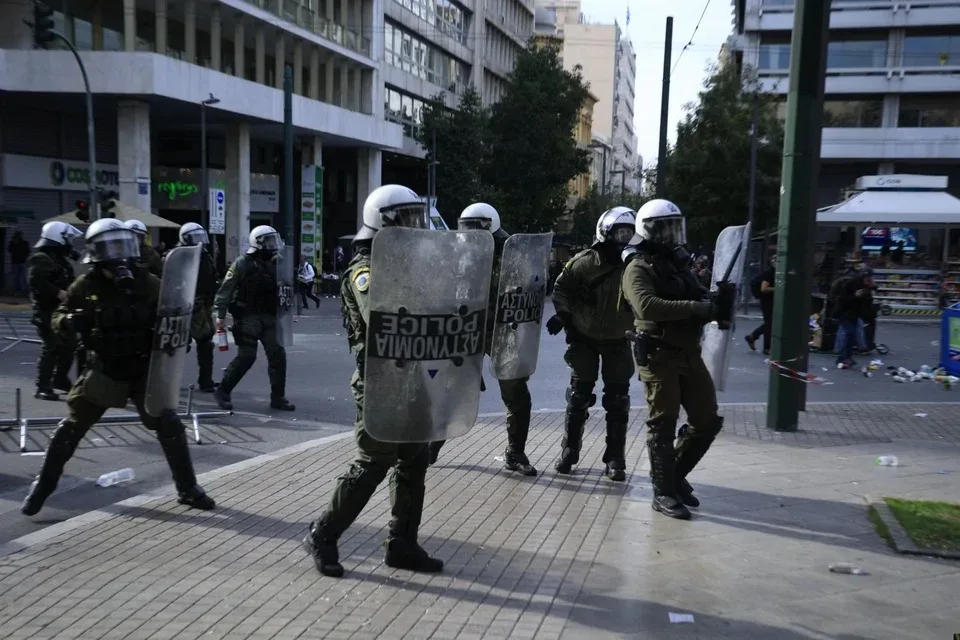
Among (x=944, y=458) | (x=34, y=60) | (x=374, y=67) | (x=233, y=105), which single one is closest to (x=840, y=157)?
(x=374, y=67)

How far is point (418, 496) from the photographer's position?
15.9 feet

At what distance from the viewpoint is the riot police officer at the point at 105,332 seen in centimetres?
560

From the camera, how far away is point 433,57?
4928 cm

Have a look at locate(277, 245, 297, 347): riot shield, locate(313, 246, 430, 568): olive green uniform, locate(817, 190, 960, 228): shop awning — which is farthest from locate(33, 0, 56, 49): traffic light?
locate(817, 190, 960, 228): shop awning

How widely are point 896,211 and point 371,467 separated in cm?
2555

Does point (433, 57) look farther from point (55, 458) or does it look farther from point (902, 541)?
point (902, 541)

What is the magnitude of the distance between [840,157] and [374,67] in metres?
21.9

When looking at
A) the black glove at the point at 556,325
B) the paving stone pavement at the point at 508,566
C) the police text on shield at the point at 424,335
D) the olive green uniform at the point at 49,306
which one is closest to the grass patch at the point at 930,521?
the paving stone pavement at the point at 508,566

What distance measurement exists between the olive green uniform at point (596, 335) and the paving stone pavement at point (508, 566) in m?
0.50

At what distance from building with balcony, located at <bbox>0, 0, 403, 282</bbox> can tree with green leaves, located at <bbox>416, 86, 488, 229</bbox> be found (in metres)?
2.69

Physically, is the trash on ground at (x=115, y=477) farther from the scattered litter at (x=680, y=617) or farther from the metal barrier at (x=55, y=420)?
the scattered litter at (x=680, y=617)

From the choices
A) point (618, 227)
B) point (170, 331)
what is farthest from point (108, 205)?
point (618, 227)

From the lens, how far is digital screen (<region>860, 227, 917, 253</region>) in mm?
28594

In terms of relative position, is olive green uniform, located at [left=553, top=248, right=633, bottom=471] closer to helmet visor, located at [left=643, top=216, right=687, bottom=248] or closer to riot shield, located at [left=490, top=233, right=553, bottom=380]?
riot shield, located at [left=490, top=233, right=553, bottom=380]
